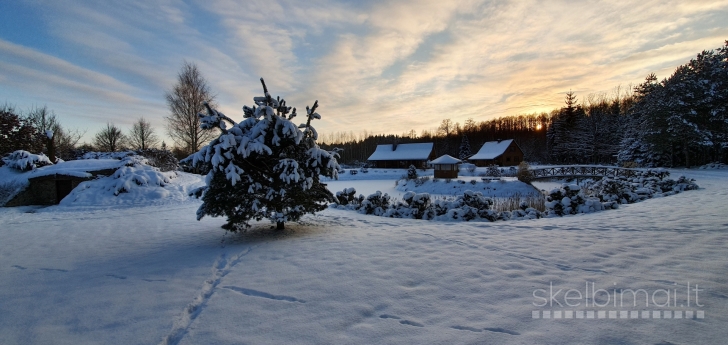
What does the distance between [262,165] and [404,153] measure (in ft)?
143

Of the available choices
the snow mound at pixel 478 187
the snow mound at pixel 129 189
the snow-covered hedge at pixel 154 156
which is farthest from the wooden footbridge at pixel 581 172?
the snow-covered hedge at pixel 154 156

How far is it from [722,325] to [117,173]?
67.1 feet

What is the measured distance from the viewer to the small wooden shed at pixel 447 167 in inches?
1134

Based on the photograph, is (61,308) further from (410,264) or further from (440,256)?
(440,256)

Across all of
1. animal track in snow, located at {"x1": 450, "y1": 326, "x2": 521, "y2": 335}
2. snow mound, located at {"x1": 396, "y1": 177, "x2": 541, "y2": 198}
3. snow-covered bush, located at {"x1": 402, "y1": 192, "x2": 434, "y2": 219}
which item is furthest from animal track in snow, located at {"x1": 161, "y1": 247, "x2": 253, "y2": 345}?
snow mound, located at {"x1": 396, "y1": 177, "x2": 541, "y2": 198}

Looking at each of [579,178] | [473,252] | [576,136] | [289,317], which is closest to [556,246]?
[473,252]

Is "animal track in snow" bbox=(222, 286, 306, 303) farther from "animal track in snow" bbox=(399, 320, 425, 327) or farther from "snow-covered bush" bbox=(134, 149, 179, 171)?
"snow-covered bush" bbox=(134, 149, 179, 171)

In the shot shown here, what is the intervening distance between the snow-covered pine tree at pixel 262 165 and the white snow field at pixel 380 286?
72 centimetres

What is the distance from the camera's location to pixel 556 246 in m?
5.10

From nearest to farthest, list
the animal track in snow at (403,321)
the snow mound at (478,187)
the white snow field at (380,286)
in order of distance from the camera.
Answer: the white snow field at (380,286)
the animal track in snow at (403,321)
the snow mound at (478,187)

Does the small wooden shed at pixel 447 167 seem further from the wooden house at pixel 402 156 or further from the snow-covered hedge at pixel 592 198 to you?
the wooden house at pixel 402 156

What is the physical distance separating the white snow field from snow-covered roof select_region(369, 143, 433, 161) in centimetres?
4087

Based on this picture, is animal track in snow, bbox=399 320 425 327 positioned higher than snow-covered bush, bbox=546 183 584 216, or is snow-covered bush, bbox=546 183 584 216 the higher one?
snow-covered bush, bbox=546 183 584 216

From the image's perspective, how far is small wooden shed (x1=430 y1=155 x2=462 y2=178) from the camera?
28.8 meters
